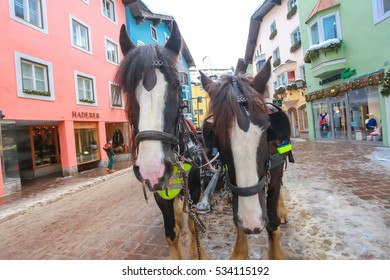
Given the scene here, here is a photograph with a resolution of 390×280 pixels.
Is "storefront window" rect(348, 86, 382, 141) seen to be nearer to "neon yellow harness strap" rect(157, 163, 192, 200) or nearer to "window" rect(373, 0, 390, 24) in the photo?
"window" rect(373, 0, 390, 24)

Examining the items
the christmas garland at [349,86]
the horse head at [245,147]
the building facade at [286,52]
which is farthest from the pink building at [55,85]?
the building facade at [286,52]

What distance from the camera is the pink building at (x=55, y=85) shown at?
7.73 m

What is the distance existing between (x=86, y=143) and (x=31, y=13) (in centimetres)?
622

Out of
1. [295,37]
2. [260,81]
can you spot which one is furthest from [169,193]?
[295,37]

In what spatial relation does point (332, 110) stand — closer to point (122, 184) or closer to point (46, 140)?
point (122, 184)

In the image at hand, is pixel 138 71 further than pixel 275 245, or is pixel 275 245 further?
pixel 275 245

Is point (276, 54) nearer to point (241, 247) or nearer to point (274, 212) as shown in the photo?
point (274, 212)

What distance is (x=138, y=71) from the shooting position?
151 centimetres

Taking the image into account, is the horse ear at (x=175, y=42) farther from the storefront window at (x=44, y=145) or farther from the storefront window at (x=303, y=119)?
the storefront window at (x=303, y=119)

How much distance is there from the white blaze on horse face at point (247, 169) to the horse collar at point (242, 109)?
30 mm

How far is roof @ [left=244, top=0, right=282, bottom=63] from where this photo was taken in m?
18.3

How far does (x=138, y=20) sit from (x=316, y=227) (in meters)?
13.0

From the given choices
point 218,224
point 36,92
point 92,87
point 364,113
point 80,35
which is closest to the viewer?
point 218,224

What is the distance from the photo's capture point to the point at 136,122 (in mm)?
1518
